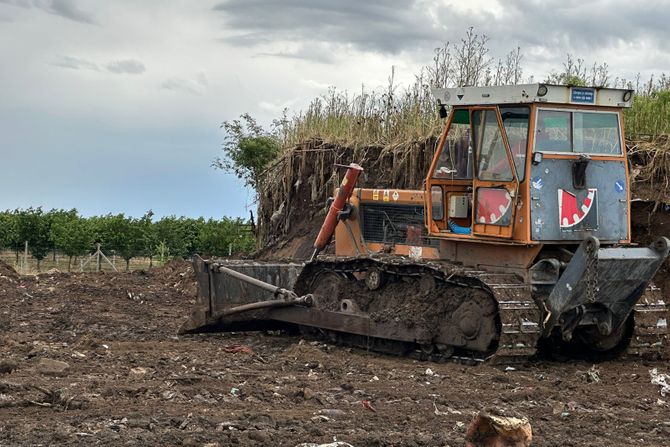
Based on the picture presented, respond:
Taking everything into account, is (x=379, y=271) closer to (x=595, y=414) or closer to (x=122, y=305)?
(x=595, y=414)

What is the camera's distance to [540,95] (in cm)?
1009

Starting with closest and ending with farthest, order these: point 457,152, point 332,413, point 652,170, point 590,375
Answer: point 332,413 < point 590,375 < point 457,152 < point 652,170

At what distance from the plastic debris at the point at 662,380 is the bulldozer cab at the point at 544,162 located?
1.40m

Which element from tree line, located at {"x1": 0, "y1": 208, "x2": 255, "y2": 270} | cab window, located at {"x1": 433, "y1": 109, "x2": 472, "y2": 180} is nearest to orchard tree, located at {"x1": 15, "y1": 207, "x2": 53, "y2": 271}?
tree line, located at {"x1": 0, "y1": 208, "x2": 255, "y2": 270}

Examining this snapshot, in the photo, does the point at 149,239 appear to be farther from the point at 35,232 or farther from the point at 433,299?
the point at 433,299

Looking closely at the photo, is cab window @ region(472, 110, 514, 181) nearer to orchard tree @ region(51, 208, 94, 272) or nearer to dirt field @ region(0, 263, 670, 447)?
dirt field @ region(0, 263, 670, 447)

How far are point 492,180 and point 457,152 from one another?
0.84m

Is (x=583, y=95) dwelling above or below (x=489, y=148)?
above

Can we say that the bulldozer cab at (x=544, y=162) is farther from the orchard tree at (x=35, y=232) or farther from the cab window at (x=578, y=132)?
the orchard tree at (x=35, y=232)

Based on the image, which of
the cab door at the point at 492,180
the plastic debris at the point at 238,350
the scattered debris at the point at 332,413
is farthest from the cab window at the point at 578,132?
the plastic debris at the point at 238,350

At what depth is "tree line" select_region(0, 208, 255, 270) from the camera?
39.1 m

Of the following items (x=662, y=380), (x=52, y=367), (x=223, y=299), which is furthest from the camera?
(x=223, y=299)

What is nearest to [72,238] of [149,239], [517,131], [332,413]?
[149,239]

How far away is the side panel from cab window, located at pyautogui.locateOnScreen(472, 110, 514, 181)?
1.32 feet
